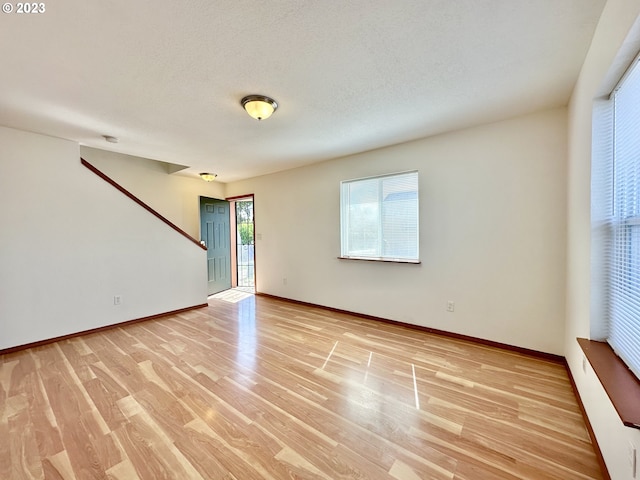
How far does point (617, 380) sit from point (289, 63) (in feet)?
8.26

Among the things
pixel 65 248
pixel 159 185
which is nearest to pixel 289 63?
pixel 65 248

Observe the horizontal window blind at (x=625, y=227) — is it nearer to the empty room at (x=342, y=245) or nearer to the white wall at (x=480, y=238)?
the empty room at (x=342, y=245)

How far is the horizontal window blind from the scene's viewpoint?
124 cm

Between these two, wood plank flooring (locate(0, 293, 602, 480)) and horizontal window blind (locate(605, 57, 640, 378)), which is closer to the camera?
horizontal window blind (locate(605, 57, 640, 378))

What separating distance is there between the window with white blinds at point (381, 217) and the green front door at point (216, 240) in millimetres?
3012

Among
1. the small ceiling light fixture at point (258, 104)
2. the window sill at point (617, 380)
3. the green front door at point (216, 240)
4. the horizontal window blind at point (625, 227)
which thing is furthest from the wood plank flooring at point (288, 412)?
the green front door at point (216, 240)

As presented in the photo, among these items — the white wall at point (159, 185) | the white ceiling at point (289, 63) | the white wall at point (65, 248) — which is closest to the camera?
the white ceiling at point (289, 63)

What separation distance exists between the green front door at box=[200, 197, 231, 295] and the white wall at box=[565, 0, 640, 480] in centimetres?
546

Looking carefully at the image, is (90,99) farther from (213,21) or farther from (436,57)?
(436,57)

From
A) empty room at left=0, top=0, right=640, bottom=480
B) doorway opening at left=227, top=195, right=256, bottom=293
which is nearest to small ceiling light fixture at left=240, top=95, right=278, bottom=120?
empty room at left=0, top=0, right=640, bottom=480

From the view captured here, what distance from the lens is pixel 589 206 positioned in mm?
1648

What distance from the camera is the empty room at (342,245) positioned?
4.57 feet

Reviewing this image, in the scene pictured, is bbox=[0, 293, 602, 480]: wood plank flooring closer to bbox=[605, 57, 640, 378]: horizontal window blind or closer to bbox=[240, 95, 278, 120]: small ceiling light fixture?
bbox=[605, 57, 640, 378]: horizontal window blind

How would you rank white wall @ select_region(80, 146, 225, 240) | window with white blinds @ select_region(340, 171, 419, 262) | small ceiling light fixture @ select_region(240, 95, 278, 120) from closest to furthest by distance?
small ceiling light fixture @ select_region(240, 95, 278, 120), window with white blinds @ select_region(340, 171, 419, 262), white wall @ select_region(80, 146, 225, 240)
